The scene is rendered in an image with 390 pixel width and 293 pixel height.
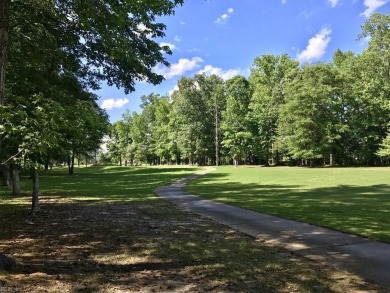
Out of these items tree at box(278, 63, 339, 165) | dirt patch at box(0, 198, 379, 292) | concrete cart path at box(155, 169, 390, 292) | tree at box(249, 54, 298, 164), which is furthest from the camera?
tree at box(249, 54, 298, 164)

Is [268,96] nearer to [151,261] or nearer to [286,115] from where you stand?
[286,115]

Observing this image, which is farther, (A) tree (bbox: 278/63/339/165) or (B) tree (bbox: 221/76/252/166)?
(B) tree (bbox: 221/76/252/166)

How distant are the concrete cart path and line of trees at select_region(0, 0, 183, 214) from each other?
4.45 metres

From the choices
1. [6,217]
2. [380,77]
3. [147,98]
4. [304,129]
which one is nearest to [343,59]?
[380,77]

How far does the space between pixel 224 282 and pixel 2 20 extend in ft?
16.6

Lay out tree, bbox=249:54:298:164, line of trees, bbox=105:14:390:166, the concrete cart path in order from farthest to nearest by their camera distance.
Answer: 1. tree, bbox=249:54:298:164
2. line of trees, bbox=105:14:390:166
3. the concrete cart path

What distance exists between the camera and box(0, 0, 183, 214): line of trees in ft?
18.6

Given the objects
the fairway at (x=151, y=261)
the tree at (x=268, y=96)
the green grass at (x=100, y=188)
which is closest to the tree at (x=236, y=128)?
the tree at (x=268, y=96)

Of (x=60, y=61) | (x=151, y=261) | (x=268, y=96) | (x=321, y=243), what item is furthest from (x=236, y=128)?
(x=151, y=261)

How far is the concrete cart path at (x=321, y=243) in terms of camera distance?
5.84 m

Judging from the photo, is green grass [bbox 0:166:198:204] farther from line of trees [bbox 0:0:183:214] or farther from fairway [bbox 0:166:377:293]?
fairway [bbox 0:166:377:293]

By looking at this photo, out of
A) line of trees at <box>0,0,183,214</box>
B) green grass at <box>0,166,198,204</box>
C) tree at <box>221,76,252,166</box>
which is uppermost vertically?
tree at <box>221,76,252,166</box>

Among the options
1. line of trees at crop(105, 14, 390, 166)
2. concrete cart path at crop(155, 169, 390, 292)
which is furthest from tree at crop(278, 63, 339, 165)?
concrete cart path at crop(155, 169, 390, 292)

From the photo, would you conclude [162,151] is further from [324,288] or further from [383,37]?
[324,288]
